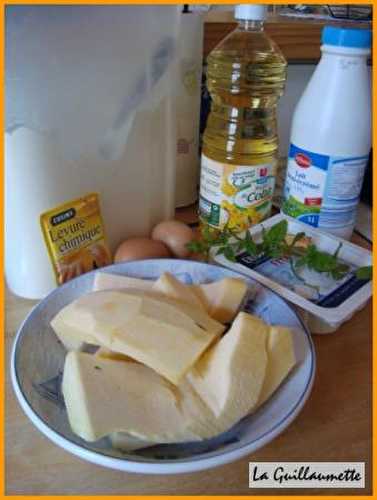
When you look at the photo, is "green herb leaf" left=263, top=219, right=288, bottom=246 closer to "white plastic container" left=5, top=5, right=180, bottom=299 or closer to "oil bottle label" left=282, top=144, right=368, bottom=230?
"oil bottle label" left=282, top=144, right=368, bottom=230

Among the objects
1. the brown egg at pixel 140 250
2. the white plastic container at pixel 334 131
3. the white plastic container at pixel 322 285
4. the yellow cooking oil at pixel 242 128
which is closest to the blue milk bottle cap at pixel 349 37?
the white plastic container at pixel 334 131

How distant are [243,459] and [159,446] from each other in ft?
0.28

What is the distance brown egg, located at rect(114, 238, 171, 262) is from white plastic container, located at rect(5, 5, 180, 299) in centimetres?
4

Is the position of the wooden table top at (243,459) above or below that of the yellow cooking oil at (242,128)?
below

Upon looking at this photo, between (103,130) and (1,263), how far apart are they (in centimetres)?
20

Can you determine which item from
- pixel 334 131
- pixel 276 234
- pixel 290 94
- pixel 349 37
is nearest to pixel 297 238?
pixel 276 234

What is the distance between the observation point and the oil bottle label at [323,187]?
619 millimetres

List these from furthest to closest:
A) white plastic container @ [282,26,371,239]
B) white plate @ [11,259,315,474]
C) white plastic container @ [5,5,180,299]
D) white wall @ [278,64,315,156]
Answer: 1. white wall @ [278,64,315,156]
2. white plastic container @ [282,26,371,239]
3. white plastic container @ [5,5,180,299]
4. white plate @ [11,259,315,474]

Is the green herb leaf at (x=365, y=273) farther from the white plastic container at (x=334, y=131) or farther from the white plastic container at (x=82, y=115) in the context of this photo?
the white plastic container at (x=82, y=115)

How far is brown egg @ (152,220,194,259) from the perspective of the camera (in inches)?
25.5

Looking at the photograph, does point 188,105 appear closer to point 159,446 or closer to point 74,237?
point 74,237

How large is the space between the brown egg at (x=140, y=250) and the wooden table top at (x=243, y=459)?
0.55 feet

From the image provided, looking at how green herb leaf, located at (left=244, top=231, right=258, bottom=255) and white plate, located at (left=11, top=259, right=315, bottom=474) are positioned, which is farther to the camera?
green herb leaf, located at (left=244, top=231, right=258, bottom=255)

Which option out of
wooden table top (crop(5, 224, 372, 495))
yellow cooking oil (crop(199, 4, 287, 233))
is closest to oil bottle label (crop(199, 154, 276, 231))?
yellow cooking oil (crop(199, 4, 287, 233))
